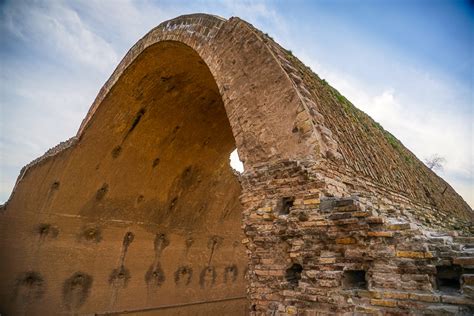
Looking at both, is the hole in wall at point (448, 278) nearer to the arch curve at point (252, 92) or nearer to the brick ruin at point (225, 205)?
the brick ruin at point (225, 205)

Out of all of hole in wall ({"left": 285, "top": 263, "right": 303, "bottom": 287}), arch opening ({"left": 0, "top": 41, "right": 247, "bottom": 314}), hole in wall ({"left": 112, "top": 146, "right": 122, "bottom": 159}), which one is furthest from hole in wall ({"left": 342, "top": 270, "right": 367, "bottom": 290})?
hole in wall ({"left": 112, "top": 146, "right": 122, "bottom": 159})

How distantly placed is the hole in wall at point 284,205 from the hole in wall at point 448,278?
4.46 feet

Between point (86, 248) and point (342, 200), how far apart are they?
824 centimetres

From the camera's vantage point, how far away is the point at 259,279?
3291mm

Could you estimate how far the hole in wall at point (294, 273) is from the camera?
311 centimetres

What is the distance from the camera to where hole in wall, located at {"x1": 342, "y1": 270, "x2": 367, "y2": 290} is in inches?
107

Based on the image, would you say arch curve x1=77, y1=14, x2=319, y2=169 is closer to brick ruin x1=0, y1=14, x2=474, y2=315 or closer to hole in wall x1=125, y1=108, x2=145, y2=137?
brick ruin x1=0, y1=14, x2=474, y2=315

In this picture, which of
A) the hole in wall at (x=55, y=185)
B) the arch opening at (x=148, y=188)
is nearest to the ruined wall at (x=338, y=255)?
the arch opening at (x=148, y=188)

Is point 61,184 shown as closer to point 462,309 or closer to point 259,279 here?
point 259,279

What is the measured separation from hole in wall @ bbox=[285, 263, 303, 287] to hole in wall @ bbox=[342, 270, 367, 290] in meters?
0.47

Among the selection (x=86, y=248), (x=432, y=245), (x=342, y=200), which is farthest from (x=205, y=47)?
(x=86, y=248)

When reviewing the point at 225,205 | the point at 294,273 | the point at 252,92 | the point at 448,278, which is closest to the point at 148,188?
the point at 225,205

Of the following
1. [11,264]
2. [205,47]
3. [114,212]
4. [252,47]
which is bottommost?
[11,264]

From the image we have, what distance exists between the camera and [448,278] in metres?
2.37
